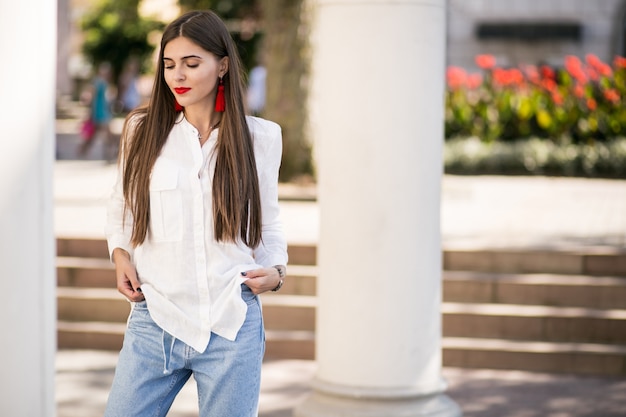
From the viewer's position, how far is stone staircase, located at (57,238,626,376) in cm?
708

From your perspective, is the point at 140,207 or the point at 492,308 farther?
the point at 492,308

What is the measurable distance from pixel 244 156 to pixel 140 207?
315 millimetres

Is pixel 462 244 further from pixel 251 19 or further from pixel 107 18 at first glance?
pixel 107 18

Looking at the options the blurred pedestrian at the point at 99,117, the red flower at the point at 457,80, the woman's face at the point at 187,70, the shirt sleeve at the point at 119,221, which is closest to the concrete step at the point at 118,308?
the shirt sleeve at the point at 119,221

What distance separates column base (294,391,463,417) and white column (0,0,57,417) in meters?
2.07

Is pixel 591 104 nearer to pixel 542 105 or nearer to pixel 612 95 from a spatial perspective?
pixel 612 95

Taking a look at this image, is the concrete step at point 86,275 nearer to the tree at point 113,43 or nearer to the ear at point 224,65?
the ear at point 224,65

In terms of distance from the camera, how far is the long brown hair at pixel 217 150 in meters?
3.08

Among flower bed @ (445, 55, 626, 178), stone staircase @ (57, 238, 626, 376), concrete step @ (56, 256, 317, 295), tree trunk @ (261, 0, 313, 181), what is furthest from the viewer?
flower bed @ (445, 55, 626, 178)

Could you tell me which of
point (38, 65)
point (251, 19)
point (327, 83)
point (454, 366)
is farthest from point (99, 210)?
point (251, 19)

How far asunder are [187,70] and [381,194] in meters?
1.96

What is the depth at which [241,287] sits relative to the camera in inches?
122

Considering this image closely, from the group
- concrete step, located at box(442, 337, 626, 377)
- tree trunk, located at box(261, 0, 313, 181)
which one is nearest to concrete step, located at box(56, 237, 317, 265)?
concrete step, located at box(442, 337, 626, 377)

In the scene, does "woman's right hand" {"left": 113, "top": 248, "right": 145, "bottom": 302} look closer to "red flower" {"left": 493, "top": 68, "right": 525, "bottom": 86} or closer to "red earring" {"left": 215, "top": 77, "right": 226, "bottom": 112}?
"red earring" {"left": 215, "top": 77, "right": 226, "bottom": 112}
